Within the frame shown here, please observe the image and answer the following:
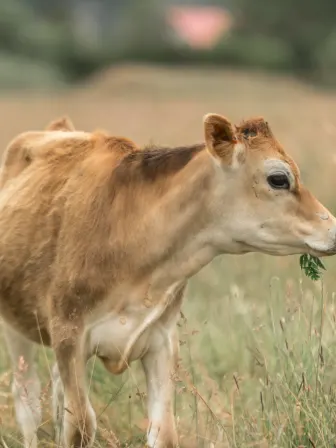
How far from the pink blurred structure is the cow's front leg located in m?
32.7

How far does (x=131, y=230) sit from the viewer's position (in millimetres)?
5867

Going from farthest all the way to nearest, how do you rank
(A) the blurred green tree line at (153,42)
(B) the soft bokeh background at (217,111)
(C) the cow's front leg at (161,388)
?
1. (A) the blurred green tree line at (153,42)
2. (B) the soft bokeh background at (217,111)
3. (C) the cow's front leg at (161,388)

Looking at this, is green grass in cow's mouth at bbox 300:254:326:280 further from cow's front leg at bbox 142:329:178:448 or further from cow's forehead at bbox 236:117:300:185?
cow's front leg at bbox 142:329:178:448

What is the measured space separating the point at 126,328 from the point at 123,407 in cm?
148

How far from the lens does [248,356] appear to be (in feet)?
25.8

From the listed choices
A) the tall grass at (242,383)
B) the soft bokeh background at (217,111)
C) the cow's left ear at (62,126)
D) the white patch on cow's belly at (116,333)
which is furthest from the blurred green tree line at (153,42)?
the white patch on cow's belly at (116,333)

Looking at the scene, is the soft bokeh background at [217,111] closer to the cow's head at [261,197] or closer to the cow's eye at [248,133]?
the cow's head at [261,197]

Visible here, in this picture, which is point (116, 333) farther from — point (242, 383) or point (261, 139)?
point (242, 383)

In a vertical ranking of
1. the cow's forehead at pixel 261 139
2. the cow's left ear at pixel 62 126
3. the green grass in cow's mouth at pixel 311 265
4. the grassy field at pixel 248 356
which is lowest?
the grassy field at pixel 248 356

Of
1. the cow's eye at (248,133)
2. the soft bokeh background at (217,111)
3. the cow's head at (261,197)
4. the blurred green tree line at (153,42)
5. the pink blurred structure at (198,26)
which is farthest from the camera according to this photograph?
the pink blurred structure at (198,26)

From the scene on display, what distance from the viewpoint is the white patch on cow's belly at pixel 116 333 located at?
5.81 meters

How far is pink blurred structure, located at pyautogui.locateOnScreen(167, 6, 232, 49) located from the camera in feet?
126

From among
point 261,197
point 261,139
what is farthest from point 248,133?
point 261,197

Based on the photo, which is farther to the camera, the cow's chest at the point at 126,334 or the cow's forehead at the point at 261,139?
the cow's chest at the point at 126,334
